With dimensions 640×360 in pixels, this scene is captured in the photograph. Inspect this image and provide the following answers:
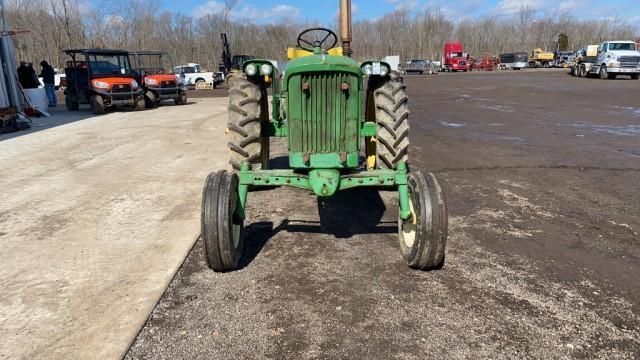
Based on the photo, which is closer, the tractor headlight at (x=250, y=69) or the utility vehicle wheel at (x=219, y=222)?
the utility vehicle wheel at (x=219, y=222)

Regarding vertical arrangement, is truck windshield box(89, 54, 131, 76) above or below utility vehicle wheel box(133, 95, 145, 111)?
above

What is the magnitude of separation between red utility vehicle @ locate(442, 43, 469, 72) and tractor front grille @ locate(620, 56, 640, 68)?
29615 millimetres

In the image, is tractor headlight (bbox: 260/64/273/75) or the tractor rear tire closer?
tractor headlight (bbox: 260/64/273/75)

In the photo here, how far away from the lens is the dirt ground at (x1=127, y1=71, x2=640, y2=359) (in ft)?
9.39

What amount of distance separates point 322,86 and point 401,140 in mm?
1257

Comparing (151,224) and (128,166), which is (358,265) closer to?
(151,224)

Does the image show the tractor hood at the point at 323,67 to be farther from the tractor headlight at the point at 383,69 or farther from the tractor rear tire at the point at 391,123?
the tractor rear tire at the point at 391,123

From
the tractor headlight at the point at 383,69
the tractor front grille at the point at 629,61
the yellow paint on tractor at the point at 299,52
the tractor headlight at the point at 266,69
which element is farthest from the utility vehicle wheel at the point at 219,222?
the tractor front grille at the point at 629,61

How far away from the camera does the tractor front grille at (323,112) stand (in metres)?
3.96

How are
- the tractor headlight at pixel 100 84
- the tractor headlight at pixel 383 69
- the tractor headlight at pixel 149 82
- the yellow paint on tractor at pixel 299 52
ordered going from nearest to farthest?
the tractor headlight at pixel 383 69
the yellow paint on tractor at pixel 299 52
the tractor headlight at pixel 100 84
the tractor headlight at pixel 149 82

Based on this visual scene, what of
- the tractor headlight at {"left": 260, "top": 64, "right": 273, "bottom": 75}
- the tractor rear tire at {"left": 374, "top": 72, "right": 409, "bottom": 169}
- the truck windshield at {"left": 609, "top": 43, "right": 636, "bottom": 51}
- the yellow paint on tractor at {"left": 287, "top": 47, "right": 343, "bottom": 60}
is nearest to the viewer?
the tractor headlight at {"left": 260, "top": 64, "right": 273, "bottom": 75}

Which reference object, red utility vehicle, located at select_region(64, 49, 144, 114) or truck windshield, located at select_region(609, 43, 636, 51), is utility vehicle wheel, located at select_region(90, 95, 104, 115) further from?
truck windshield, located at select_region(609, 43, 636, 51)

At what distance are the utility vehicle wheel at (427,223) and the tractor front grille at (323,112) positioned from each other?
0.74 metres

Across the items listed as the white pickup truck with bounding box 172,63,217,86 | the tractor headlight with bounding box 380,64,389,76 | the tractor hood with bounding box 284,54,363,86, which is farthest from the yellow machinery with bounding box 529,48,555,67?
the tractor hood with bounding box 284,54,363,86
